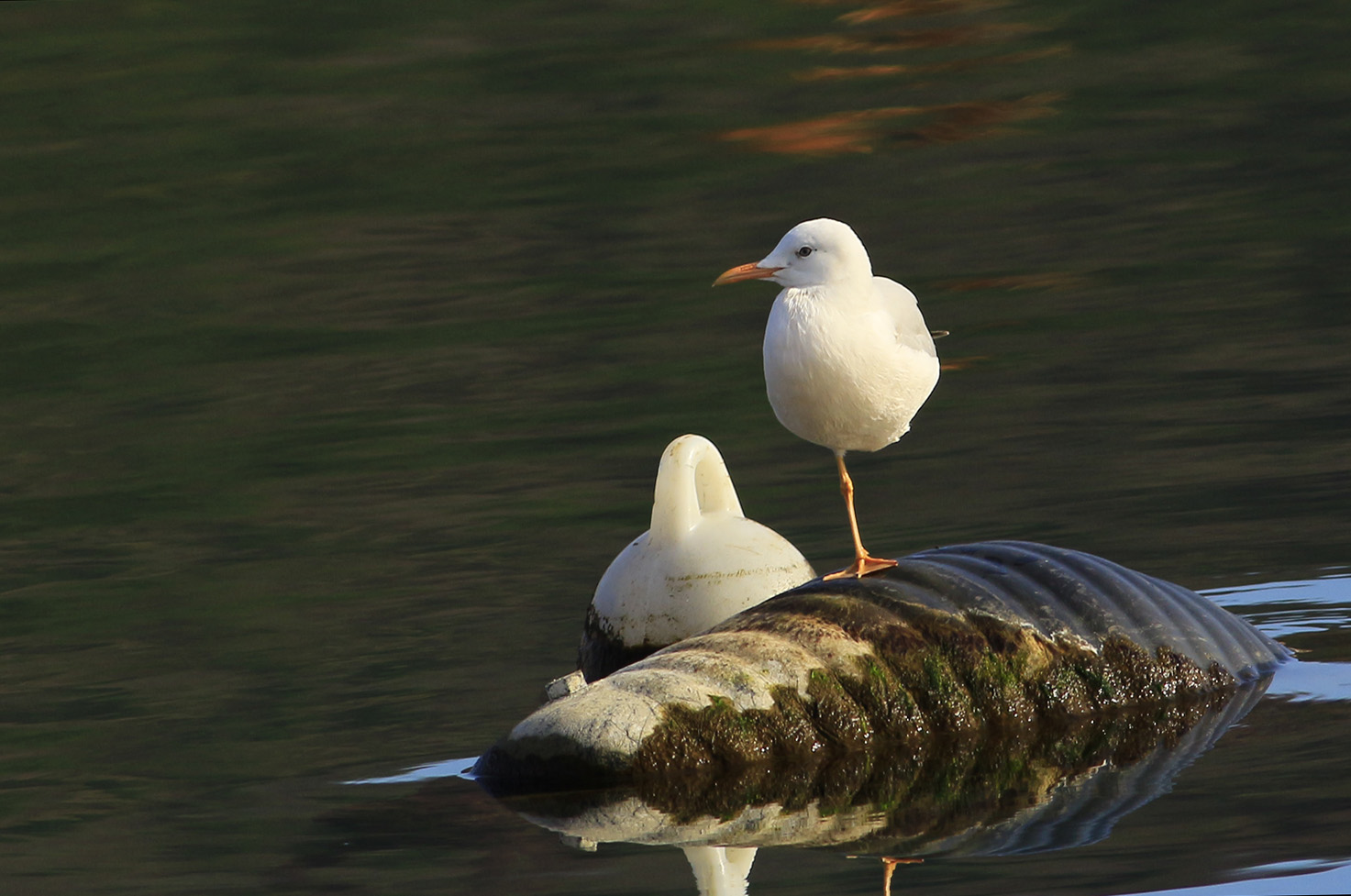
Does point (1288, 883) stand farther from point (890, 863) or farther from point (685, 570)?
point (685, 570)

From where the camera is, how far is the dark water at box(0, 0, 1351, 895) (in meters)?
6.53

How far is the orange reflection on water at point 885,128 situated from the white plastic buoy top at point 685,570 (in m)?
11.0

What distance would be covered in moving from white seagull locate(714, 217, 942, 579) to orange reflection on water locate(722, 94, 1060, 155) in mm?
11674

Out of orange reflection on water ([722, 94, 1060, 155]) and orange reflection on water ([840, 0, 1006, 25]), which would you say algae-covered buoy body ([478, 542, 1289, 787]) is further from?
orange reflection on water ([840, 0, 1006, 25])

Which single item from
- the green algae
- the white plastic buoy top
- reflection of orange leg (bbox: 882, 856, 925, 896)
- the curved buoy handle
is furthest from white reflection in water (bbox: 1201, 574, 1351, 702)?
the curved buoy handle

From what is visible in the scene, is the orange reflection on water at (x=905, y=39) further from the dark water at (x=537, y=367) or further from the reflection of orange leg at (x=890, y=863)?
the reflection of orange leg at (x=890, y=863)

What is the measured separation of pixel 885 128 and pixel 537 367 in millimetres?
6795

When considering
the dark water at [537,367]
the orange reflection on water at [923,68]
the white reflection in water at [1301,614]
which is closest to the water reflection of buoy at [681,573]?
the dark water at [537,367]

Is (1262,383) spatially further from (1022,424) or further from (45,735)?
(45,735)

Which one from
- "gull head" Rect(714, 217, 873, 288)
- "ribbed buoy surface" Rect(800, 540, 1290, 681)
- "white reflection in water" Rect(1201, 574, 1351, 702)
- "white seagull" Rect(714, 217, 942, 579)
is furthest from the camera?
"white reflection in water" Rect(1201, 574, 1351, 702)

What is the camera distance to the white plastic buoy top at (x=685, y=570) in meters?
7.06

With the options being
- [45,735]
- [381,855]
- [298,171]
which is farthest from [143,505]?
[298,171]

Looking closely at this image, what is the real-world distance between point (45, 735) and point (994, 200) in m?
9.68

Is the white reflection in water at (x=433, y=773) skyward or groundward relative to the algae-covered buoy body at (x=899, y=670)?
groundward
